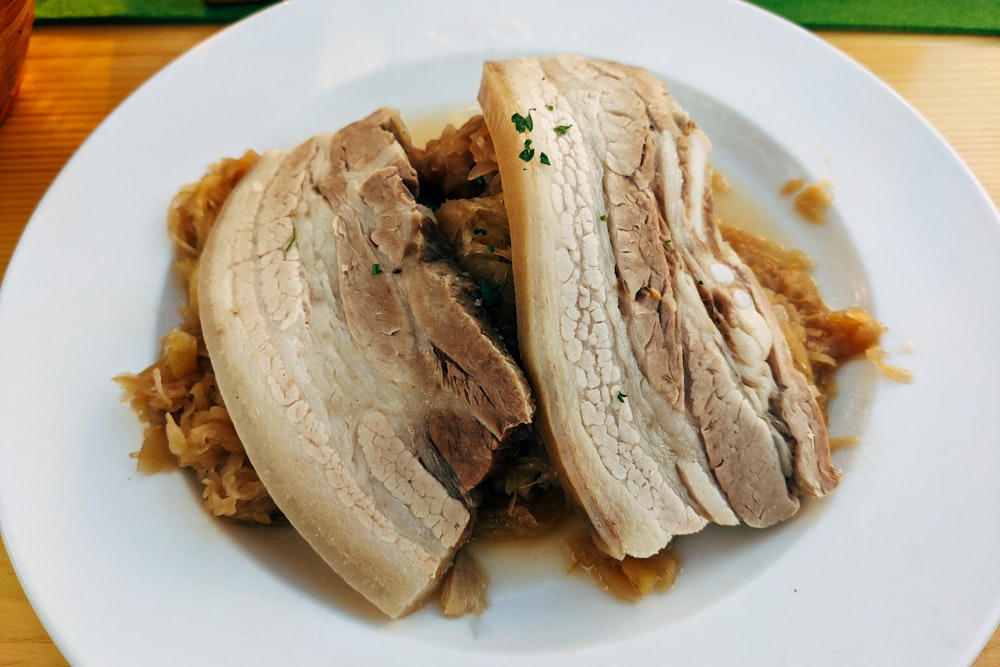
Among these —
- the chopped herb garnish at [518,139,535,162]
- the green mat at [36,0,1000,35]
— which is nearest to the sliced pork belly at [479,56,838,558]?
the chopped herb garnish at [518,139,535,162]

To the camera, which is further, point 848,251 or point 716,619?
point 848,251

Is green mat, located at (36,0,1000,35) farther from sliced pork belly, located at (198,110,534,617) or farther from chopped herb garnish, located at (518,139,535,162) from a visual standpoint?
chopped herb garnish, located at (518,139,535,162)

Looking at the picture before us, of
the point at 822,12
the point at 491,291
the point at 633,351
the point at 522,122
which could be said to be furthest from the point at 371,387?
the point at 822,12

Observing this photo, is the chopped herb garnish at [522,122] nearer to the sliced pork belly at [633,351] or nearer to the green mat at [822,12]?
the sliced pork belly at [633,351]

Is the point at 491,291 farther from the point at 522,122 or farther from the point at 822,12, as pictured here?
the point at 822,12

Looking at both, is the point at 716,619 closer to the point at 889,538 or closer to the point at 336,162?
the point at 889,538

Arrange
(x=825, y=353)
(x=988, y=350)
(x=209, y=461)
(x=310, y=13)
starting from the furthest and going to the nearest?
(x=310, y=13), (x=825, y=353), (x=988, y=350), (x=209, y=461)

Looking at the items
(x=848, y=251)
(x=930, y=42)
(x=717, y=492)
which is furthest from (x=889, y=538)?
(x=930, y=42)

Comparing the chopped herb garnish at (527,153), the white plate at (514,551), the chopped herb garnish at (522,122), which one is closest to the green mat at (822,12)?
the white plate at (514,551)
